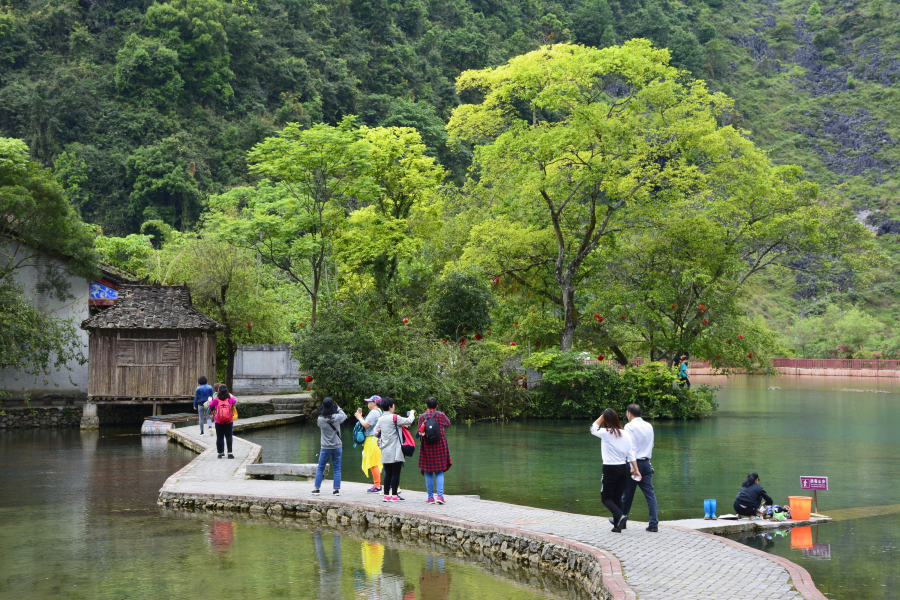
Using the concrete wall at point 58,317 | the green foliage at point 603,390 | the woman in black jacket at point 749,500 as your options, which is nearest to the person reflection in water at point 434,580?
the woman in black jacket at point 749,500

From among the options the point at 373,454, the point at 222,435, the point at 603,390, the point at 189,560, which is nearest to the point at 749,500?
the point at 373,454

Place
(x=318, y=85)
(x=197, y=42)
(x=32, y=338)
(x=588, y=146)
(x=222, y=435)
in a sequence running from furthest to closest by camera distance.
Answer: (x=318, y=85), (x=197, y=42), (x=588, y=146), (x=32, y=338), (x=222, y=435)

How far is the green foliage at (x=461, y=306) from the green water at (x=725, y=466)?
13.6 ft

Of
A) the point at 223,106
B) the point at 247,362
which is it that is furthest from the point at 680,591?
the point at 223,106

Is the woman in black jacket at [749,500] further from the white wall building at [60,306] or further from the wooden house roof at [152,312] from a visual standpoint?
the white wall building at [60,306]

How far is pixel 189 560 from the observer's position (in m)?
10.6

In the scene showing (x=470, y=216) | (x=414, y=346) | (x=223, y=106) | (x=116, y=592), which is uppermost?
(x=223, y=106)

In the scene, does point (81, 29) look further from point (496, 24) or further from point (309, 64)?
point (496, 24)

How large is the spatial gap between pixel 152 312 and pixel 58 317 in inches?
160

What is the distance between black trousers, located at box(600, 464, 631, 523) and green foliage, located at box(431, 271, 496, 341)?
71.7ft

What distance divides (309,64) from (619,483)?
75004mm

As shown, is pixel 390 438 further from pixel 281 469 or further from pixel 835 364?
pixel 835 364

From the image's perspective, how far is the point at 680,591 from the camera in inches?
322

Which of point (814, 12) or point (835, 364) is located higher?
point (814, 12)
